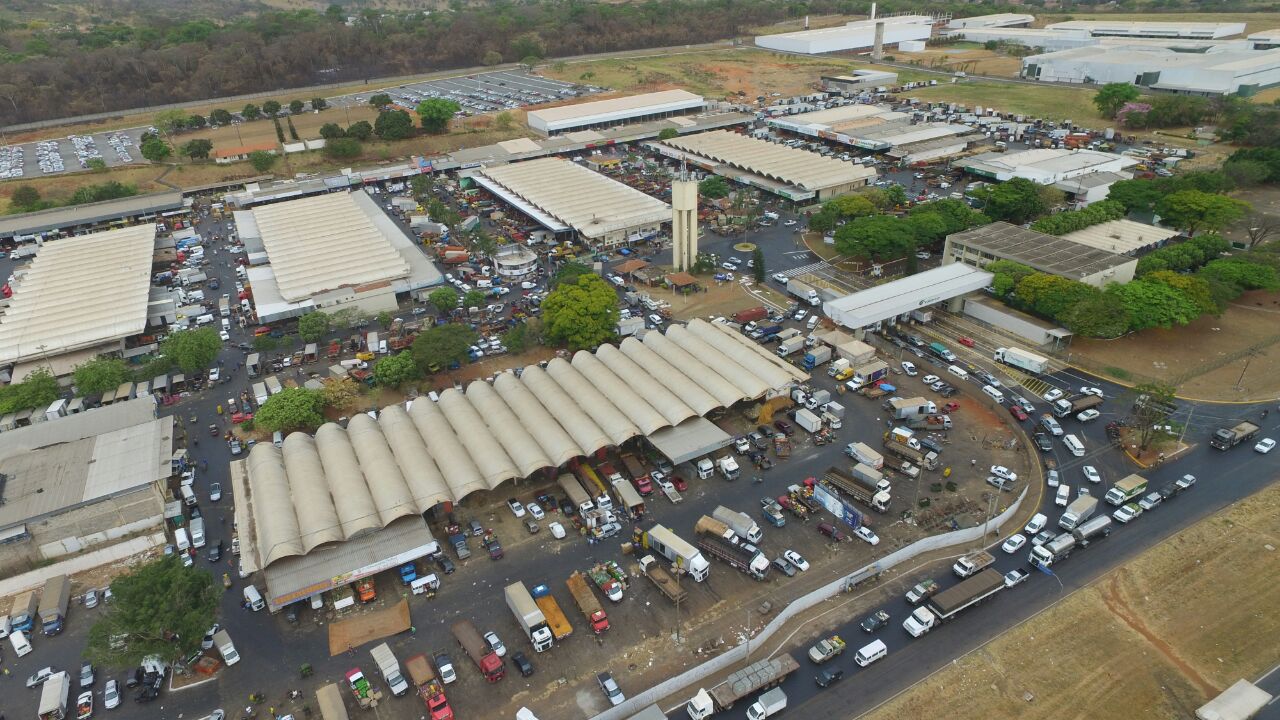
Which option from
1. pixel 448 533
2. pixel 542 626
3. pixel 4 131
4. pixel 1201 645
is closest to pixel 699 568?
pixel 542 626

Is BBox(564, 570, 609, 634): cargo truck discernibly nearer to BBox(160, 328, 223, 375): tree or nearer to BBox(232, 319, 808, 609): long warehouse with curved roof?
BBox(232, 319, 808, 609): long warehouse with curved roof

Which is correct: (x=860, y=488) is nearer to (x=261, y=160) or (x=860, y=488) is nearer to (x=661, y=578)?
(x=661, y=578)

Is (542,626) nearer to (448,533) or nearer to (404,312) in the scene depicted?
(448,533)

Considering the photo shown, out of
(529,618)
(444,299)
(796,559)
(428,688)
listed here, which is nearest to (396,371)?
(444,299)

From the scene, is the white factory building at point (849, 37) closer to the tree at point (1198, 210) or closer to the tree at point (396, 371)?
the tree at point (1198, 210)

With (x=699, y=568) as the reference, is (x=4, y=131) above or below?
above

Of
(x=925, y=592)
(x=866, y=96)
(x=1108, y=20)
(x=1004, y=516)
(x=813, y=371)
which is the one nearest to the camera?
(x=925, y=592)
